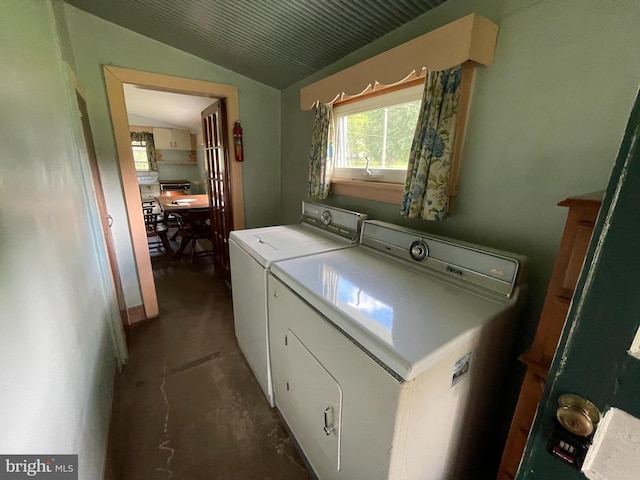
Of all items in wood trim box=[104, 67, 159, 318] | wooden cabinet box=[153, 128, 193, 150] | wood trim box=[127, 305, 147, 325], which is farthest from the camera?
wooden cabinet box=[153, 128, 193, 150]

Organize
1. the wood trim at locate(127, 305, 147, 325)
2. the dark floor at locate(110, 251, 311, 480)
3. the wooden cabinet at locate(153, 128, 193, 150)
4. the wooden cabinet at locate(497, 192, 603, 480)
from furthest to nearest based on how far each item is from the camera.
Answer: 1. the wooden cabinet at locate(153, 128, 193, 150)
2. the wood trim at locate(127, 305, 147, 325)
3. the dark floor at locate(110, 251, 311, 480)
4. the wooden cabinet at locate(497, 192, 603, 480)

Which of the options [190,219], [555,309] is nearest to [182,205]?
[190,219]

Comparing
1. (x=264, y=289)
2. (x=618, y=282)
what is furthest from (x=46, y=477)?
(x=618, y=282)

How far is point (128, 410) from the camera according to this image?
1.57m

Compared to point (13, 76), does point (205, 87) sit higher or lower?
higher

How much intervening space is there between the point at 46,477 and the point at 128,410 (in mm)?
1063

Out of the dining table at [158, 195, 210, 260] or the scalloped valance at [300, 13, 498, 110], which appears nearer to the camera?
the scalloped valance at [300, 13, 498, 110]

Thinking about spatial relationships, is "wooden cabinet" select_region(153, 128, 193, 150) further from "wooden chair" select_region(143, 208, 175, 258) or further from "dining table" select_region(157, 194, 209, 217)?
"wooden chair" select_region(143, 208, 175, 258)

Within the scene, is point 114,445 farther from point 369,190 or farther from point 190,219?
point 190,219

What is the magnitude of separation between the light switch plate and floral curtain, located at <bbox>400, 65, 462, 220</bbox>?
0.86 m

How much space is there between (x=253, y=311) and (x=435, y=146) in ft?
4.24

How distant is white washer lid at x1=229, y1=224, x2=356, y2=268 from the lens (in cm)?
140

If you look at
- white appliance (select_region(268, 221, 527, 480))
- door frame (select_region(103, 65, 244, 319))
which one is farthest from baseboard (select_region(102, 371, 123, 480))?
door frame (select_region(103, 65, 244, 319))

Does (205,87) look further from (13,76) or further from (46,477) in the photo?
(46,477)
